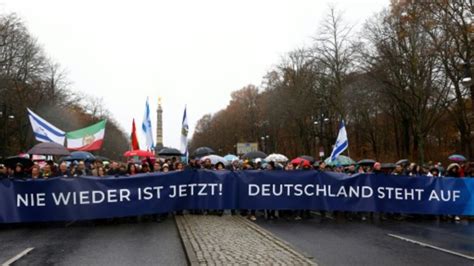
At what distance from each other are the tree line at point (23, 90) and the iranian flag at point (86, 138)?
23778mm

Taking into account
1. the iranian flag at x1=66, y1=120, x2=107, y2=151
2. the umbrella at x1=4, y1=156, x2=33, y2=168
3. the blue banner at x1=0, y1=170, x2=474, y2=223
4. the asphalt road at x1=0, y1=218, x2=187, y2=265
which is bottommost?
the asphalt road at x1=0, y1=218, x2=187, y2=265

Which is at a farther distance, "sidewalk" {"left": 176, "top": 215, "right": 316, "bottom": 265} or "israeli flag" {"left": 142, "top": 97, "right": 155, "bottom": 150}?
"israeli flag" {"left": 142, "top": 97, "right": 155, "bottom": 150}

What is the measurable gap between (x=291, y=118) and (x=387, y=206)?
142 feet

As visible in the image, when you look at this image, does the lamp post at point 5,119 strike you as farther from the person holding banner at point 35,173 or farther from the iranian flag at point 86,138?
the person holding banner at point 35,173

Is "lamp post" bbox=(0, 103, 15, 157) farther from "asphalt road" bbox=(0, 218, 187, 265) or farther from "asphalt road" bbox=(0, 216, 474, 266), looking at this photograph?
"asphalt road" bbox=(0, 218, 187, 265)

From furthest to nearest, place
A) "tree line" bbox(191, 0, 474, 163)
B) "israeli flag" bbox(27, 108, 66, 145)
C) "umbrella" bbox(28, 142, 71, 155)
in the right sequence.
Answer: "tree line" bbox(191, 0, 474, 163) < "israeli flag" bbox(27, 108, 66, 145) < "umbrella" bbox(28, 142, 71, 155)

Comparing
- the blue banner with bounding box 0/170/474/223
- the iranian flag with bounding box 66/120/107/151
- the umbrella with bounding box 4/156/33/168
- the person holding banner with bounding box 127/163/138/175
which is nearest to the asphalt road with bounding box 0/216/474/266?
the blue banner with bounding box 0/170/474/223

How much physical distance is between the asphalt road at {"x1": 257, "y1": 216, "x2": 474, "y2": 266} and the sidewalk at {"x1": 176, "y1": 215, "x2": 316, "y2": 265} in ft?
1.75

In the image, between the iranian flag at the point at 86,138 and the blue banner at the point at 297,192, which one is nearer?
the blue banner at the point at 297,192

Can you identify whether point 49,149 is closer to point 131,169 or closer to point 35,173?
point 35,173

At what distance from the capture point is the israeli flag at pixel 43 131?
1777 centimetres

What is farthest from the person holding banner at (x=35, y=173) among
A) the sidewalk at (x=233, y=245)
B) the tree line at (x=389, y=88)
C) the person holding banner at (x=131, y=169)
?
the tree line at (x=389, y=88)

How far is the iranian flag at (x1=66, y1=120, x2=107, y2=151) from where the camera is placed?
18125 millimetres

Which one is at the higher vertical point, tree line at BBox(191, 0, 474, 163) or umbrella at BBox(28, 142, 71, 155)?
tree line at BBox(191, 0, 474, 163)
